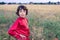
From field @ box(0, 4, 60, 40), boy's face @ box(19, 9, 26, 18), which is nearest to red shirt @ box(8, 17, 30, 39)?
boy's face @ box(19, 9, 26, 18)

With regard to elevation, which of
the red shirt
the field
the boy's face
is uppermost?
the boy's face

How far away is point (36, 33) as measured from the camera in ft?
12.4

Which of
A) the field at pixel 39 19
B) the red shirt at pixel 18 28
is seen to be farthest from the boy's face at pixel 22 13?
the field at pixel 39 19

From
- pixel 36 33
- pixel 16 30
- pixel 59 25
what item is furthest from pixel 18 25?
pixel 59 25

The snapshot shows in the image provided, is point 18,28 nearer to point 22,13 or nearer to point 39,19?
point 22,13

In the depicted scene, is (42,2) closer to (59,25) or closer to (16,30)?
(59,25)

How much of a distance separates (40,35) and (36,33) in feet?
0.30

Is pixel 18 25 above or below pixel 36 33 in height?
above

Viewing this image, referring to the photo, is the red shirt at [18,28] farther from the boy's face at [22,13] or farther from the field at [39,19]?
the field at [39,19]

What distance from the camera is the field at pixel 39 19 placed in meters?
3.81

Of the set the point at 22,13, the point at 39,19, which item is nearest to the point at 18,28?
the point at 22,13

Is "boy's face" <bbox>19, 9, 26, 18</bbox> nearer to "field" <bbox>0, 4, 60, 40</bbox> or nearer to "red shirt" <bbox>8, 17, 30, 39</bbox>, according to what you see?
"red shirt" <bbox>8, 17, 30, 39</bbox>

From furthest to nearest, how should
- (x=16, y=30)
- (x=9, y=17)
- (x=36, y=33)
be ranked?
(x=9, y=17)
(x=36, y=33)
(x=16, y=30)

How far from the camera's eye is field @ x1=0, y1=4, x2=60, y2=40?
3.81 m
